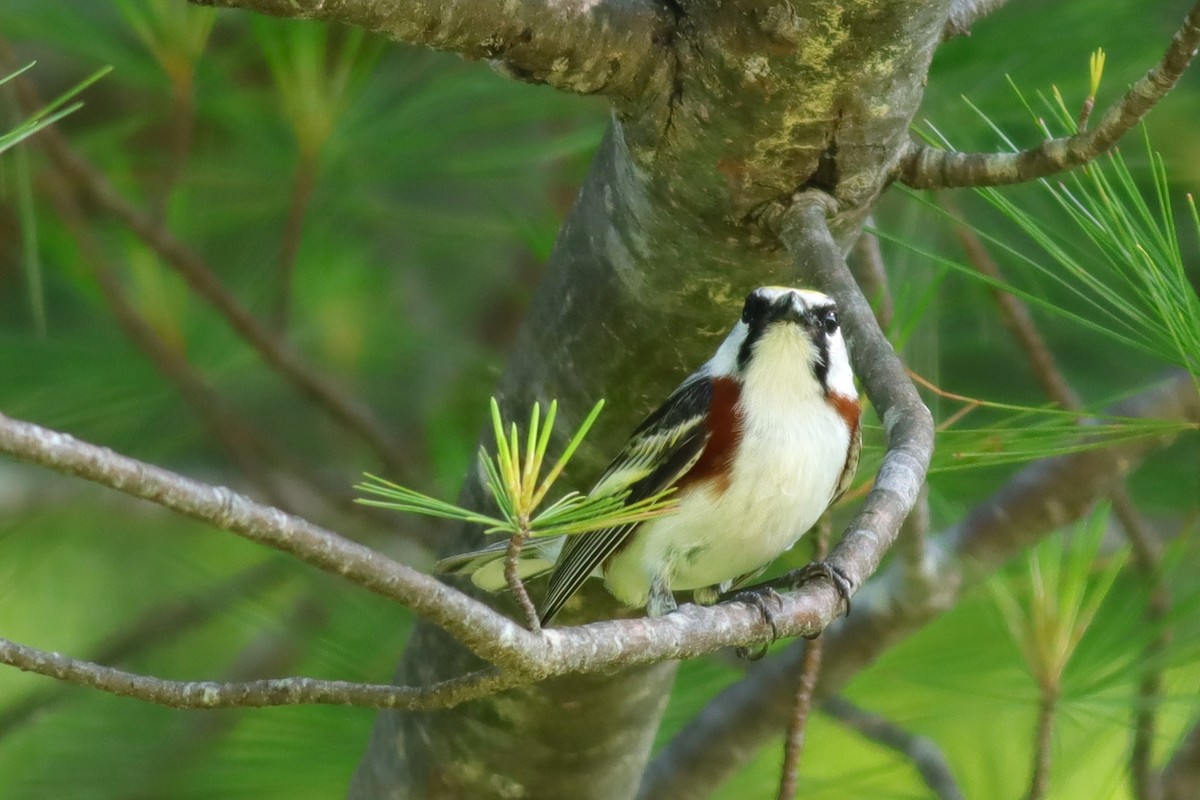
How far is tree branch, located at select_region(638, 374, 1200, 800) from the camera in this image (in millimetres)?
1504

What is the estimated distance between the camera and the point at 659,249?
1.10 meters

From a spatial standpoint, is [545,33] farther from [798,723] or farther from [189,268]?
[189,268]

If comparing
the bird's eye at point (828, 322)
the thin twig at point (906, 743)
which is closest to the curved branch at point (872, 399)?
the bird's eye at point (828, 322)

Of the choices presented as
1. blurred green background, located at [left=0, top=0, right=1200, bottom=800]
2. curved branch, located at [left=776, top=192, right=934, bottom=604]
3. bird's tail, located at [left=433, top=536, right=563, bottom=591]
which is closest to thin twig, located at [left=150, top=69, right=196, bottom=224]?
blurred green background, located at [left=0, top=0, right=1200, bottom=800]

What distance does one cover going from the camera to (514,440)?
2.34 ft

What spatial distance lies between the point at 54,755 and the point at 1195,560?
5.73ft

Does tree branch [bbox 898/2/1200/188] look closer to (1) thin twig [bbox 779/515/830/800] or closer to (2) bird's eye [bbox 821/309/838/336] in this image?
(2) bird's eye [bbox 821/309/838/336]

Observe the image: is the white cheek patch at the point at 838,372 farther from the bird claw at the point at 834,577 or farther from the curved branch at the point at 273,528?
the curved branch at the point at 273,528

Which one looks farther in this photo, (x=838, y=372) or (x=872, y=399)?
(x=838, y=372)

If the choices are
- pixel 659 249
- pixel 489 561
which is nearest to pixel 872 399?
pixel 659 249

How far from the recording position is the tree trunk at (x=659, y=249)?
99cm

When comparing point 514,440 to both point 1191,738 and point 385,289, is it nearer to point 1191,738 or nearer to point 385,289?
point 1191,738

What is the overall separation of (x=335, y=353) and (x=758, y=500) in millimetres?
1525

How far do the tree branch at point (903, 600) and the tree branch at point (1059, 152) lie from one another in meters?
0.56
